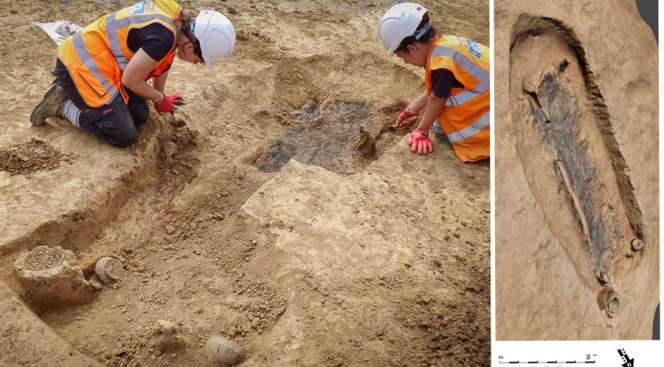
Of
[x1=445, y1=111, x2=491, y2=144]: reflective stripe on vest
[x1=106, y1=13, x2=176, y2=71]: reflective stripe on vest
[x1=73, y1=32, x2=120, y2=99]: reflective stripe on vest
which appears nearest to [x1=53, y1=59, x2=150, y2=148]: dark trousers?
[x1=73, y1=32, x2=120, y2=99]: reflective stripe on vest

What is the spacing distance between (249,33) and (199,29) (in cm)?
170

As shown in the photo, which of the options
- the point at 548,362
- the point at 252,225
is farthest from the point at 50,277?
the point at 548,362

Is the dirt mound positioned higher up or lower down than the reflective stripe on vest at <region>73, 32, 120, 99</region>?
lower down

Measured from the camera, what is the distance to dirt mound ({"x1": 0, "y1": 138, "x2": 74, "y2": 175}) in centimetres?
315

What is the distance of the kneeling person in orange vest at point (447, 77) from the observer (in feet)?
10.4

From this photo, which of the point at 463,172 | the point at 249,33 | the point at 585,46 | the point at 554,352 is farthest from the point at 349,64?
the point at 554,352

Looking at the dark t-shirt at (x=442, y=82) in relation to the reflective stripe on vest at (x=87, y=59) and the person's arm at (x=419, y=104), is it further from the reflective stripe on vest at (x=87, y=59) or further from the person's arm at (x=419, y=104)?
the reflective stripe on vest at (x=87, y=59)

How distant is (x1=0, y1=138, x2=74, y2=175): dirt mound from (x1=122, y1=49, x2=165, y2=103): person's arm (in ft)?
1.60

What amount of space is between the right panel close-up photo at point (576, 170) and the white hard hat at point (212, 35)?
4.96ft

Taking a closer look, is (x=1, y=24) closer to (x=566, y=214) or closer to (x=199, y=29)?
(x=199, y=29)

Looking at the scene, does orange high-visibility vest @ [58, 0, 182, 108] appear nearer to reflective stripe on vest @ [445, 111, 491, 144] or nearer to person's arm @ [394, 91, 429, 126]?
person's arm @ [394, 91, 429, 126]

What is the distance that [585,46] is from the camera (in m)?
2.55

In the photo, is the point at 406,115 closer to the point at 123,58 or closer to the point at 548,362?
the point at 123,58

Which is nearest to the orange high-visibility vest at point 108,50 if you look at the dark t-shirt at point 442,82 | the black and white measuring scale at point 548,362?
the dark t-shirt at point 442,82
